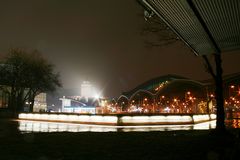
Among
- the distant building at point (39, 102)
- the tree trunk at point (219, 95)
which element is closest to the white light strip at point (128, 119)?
the tree trunk at point (219, 95)

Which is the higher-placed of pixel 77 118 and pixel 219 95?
pixel 219 95

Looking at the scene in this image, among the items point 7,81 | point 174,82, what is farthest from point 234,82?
point 7,81

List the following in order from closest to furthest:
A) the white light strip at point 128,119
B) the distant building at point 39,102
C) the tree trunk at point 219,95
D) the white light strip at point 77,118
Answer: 1. the tree trunk at point 219,95
2. the white light strip at point 128,119
3. the white light strip at point 77,118
4. the distant building at point 39,102

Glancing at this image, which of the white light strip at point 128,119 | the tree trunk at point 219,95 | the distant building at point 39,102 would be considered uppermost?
the distant building at point 39,102

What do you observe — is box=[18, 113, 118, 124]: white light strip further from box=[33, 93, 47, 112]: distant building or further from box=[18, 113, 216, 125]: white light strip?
box=[33, 93, 47, 112]: distant building

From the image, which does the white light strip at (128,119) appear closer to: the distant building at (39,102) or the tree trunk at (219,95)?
the tree trunk at (219,95)

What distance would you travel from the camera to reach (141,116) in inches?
1410

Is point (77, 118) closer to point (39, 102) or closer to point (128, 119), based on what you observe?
point (128, 119)

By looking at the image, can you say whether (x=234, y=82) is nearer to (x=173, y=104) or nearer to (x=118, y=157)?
(x=173, y=104)

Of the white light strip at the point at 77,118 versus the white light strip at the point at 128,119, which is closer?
the white light strip at the point at 128,119

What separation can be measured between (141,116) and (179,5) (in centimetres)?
3021

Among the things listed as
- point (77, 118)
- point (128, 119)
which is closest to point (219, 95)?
point (128, 119)

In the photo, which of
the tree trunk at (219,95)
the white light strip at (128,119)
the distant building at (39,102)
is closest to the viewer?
the tree trunk at (219,95)

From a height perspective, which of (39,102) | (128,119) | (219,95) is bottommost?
(128,119)
